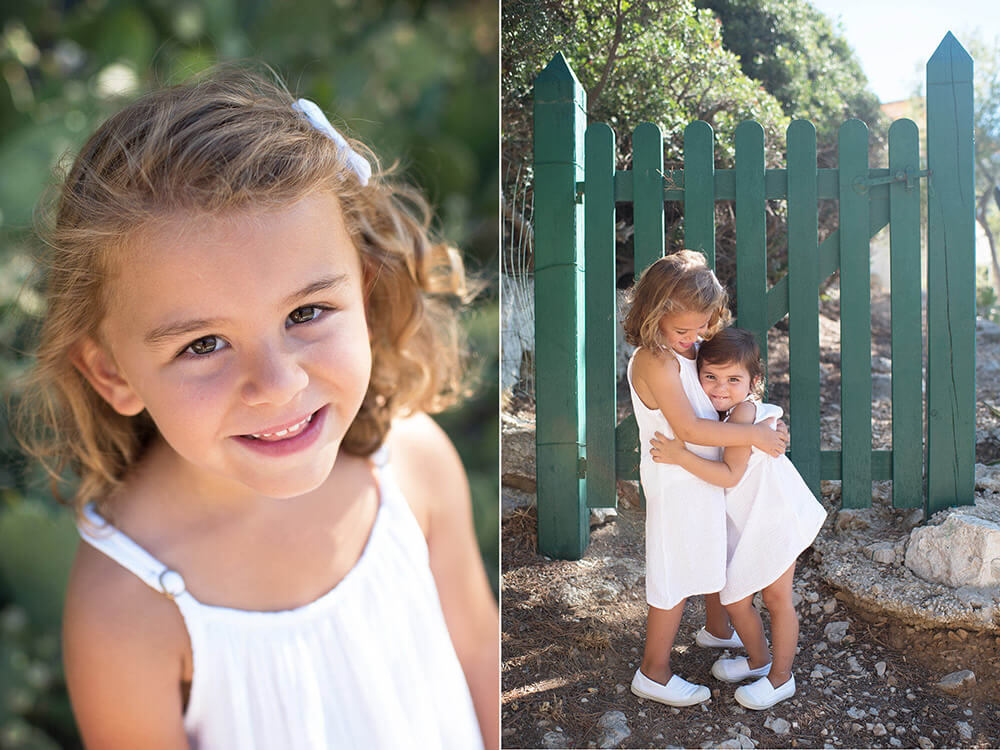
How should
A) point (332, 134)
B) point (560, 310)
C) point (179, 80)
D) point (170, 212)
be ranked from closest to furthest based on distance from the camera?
point (170, 212) → point (332, 134) → point (179, 80) → point (560, 310)

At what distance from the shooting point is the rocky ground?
121cm

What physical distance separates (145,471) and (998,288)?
1.15m

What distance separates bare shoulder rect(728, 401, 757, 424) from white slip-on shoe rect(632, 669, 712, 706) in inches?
14.9

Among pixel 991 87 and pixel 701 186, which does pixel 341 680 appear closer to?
pixel 701 186

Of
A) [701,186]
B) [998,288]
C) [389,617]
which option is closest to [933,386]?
[998,288]

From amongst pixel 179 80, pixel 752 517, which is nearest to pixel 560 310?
pixel 752 517

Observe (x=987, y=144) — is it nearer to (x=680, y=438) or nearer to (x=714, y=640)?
(x=680, y=438)

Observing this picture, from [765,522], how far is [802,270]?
35 cm

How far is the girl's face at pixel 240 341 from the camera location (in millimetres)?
863

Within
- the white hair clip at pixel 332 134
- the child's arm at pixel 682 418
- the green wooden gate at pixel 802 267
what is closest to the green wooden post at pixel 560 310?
the green wooden gate at pixel 802 267

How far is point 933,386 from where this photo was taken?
1227 mm

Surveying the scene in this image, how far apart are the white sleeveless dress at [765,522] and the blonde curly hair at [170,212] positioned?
0.50 m

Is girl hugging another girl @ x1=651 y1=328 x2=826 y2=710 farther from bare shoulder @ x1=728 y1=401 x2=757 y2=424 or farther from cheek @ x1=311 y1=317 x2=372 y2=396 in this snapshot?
cheek @ x1=311 y1=317 x2=372 y2=396

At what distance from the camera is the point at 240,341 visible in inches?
34.7
